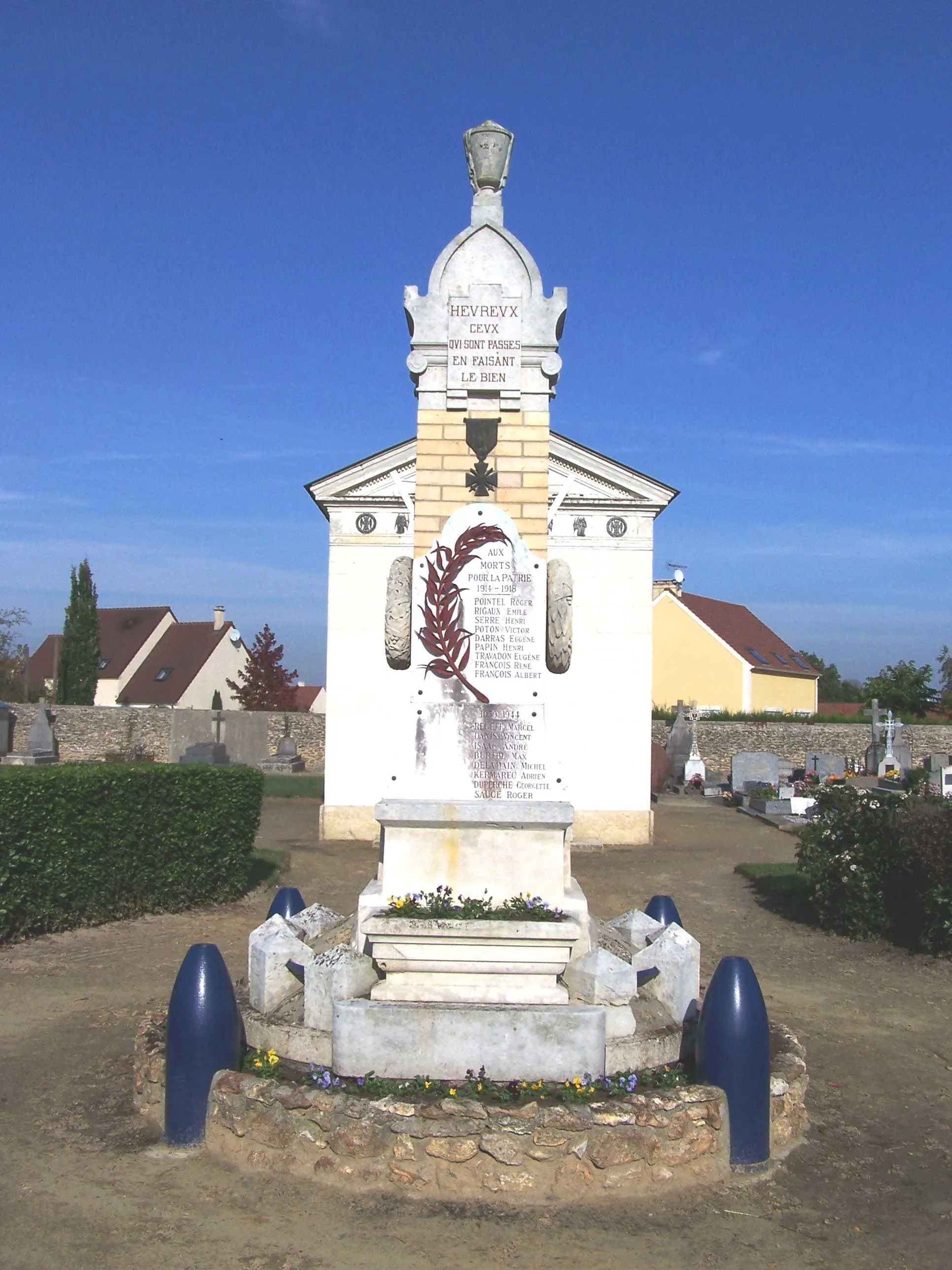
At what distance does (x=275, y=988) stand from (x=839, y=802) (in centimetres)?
739

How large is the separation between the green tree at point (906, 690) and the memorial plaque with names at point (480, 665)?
127 ft

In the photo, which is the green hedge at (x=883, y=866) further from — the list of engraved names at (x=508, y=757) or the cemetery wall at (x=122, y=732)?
the cemetery wall at (x=122, y=732)

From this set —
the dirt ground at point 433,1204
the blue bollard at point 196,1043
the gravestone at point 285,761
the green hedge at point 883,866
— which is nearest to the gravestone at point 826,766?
the gravestone at point 285,761

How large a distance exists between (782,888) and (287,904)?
763cm

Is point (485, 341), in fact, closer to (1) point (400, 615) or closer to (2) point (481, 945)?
(1) point (400, 615)

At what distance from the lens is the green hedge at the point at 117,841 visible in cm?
938

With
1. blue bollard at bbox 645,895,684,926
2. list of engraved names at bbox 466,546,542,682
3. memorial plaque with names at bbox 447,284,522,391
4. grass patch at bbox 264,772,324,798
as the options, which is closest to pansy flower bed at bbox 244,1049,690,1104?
list of engraved names at bbox 466,546,542,682

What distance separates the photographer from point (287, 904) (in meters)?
7.32

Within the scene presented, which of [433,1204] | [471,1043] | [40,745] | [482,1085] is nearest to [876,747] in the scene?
[40,745]

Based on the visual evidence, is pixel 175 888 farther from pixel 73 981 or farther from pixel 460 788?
pixel 460 788

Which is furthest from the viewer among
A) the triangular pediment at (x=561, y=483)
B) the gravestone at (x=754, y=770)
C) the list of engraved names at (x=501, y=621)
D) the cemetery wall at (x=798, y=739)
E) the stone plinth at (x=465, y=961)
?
the cemetery wall at (x=798, y=739)

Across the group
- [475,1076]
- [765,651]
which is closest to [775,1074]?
[475,1076]

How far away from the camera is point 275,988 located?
18.7ft

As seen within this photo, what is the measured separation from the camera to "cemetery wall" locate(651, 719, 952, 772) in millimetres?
31844
